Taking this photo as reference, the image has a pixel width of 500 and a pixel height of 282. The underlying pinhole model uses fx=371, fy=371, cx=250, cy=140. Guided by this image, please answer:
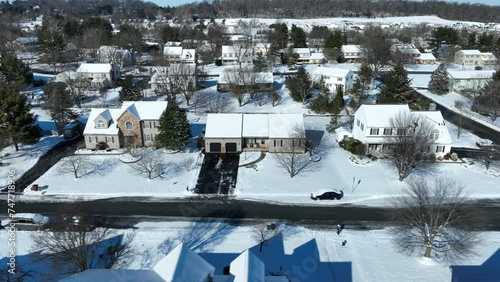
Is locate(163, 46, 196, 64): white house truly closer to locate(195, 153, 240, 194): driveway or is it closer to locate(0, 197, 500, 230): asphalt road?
locate(195, 153, 240, 194): driveway

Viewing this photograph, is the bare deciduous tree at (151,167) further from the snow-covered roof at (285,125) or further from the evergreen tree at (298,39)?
the evergreen tree at (298,39)

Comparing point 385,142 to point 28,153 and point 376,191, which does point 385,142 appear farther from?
point 28,153

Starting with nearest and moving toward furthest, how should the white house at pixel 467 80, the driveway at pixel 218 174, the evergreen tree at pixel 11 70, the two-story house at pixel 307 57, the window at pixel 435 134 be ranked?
the driveway at pixel 218 174, the window at pixel 435 134, the evergreen tree at pixel 11 70, the white house at pixel 467 80, the two-story house at pixel 307 57

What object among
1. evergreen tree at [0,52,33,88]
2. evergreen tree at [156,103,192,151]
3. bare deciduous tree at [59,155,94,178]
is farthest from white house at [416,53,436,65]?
evergreen tree at [0,52,33,88]

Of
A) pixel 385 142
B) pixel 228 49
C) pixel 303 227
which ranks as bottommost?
pixel 303 227

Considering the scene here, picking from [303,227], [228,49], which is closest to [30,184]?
[303,227]

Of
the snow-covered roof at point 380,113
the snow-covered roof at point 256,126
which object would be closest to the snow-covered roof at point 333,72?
the snow-covered roof at point 380,113
